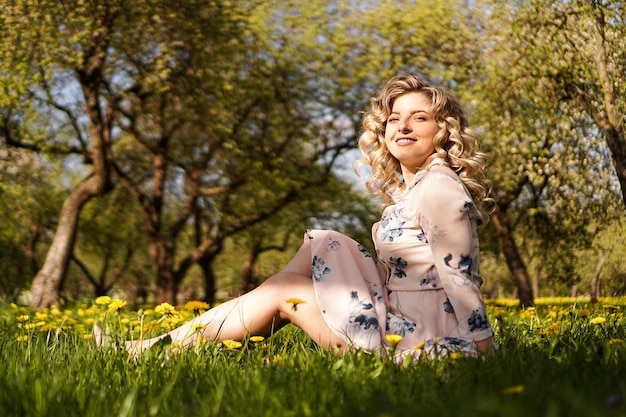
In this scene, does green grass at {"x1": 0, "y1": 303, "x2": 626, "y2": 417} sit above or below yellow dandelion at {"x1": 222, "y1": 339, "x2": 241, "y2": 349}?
below

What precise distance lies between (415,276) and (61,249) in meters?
11.3

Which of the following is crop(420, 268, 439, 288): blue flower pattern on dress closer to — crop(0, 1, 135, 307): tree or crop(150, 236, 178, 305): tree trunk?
crop(0, 1, 135, 307): tree

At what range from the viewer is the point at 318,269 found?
3354 mm

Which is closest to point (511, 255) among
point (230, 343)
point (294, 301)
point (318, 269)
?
point (318, 269)

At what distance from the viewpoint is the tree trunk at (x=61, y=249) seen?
12797 mm

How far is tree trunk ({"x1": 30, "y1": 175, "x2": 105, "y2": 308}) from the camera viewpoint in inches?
504

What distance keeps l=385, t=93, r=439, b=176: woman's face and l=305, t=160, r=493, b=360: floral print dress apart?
173mm

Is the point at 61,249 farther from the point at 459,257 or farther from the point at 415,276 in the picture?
the point at 459,257

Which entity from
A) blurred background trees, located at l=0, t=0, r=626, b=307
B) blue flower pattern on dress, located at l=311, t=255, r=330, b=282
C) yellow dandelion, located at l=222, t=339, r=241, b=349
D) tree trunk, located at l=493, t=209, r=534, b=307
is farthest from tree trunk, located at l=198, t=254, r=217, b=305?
yellow dandelion, located at l=222, t=339, r=241, b=349

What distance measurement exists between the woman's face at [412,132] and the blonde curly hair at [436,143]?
41mm

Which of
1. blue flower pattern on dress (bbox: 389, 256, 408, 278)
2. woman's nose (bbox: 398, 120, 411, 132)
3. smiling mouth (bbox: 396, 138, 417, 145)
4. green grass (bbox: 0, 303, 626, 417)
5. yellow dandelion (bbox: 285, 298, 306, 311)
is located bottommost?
green grass (bbox: 0, 303, 626, 417)

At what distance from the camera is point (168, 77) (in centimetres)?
1334

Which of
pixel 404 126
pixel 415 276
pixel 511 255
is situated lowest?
pixel 415 276

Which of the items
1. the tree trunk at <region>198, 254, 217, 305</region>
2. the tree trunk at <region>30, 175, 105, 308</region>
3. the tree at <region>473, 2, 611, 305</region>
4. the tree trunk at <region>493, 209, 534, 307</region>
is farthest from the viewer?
the tree trunk at <region>198, 254, 217, 305</region>
